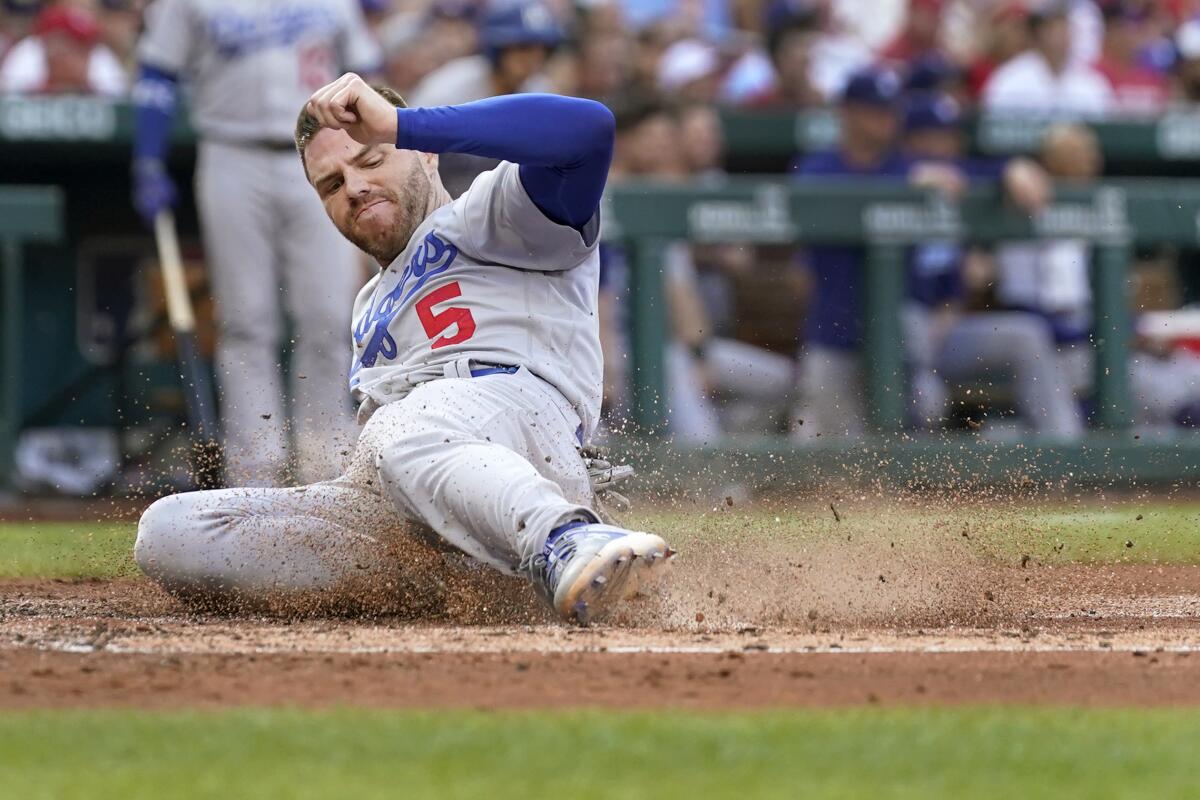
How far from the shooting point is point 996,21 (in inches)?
425

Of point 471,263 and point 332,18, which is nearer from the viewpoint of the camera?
point 471,263

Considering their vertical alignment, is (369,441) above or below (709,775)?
above

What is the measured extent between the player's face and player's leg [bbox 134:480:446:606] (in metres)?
0.62

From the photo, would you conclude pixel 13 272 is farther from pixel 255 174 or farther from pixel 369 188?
pixel 369 188

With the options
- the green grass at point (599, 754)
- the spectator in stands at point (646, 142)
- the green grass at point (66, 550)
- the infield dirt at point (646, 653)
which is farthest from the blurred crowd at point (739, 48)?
the green grass at point (599, 754)

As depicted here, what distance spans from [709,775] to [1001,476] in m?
6.15

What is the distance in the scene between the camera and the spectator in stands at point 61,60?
9.30m

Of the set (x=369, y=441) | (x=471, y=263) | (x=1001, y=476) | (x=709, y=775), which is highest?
(x=471, y=263)

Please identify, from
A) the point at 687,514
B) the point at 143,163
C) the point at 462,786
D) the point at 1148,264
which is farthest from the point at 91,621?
the point at 1148,264

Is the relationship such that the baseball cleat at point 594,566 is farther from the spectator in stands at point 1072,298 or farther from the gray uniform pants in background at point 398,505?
the spectator in stands at point 1072,298

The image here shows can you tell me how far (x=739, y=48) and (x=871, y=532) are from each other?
5541 millimetres

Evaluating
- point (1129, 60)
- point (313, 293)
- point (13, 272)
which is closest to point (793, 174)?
point (1129, 60)

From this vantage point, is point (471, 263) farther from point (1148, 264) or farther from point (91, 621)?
point (1148, 264)

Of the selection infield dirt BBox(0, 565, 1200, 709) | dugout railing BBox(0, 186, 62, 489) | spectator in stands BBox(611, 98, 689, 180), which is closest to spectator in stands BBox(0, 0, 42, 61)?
dugout railing BBox(0, 186, 62, 489)
